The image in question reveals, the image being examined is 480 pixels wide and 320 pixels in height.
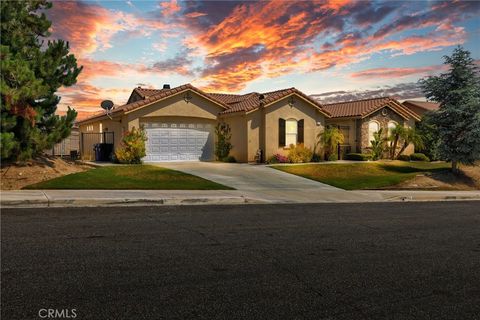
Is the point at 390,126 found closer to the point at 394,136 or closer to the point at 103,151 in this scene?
the point at 394,136

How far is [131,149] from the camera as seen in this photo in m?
23.0

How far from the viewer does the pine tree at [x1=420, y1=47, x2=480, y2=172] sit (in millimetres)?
21516

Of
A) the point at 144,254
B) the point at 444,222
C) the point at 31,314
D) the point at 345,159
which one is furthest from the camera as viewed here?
the point at 345,159

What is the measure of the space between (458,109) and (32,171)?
20.5m

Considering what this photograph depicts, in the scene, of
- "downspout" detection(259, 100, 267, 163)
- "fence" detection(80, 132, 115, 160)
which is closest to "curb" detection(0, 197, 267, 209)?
"downspout" detection(259, 100, 267, 163)

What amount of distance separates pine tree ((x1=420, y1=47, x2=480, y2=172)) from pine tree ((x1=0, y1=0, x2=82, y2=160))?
18756mm

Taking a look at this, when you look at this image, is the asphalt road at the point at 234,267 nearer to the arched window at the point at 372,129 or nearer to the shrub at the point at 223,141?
the shrub at the point at 223,141

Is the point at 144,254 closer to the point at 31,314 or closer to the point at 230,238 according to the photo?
the point at 230,238

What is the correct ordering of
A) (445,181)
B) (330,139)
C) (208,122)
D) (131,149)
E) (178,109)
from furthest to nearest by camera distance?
1. (330,139)
2. (208,122)
3. (178,109)
4. (131,149)
5. (445,181)

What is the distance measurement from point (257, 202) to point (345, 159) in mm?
18712

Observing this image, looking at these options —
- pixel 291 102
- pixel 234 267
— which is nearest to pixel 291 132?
pixel 291 102

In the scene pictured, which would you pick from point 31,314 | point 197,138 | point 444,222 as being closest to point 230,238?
point 31,314

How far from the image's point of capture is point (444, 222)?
9969mm
